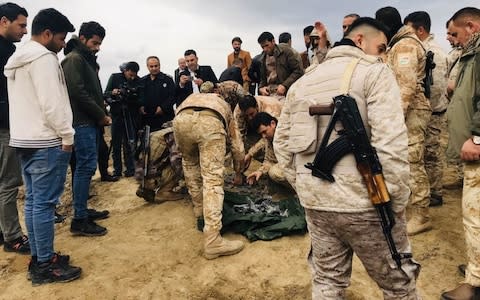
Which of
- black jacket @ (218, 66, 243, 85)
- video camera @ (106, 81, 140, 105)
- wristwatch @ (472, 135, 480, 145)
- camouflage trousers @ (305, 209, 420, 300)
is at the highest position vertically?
black jacket @ (218, 66, 243, 85)

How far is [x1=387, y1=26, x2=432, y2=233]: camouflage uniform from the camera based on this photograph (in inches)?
136

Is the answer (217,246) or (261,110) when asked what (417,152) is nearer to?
(261,110)

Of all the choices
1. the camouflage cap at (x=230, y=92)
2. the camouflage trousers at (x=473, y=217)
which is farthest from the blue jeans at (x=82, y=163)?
the camouflage trousers at (x=473, y=217)

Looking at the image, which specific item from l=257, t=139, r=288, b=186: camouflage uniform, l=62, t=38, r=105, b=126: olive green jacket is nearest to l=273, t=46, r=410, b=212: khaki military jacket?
l=257, t=139, r=288, b=186: camouflage uniform

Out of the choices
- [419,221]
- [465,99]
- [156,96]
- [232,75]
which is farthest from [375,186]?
[232,75]

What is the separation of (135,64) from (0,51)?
3.10 m

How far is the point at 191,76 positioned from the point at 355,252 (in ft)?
17.5

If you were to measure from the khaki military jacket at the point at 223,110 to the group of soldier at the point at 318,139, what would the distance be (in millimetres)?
14

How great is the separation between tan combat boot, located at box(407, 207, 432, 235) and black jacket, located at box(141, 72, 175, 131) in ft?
14.3

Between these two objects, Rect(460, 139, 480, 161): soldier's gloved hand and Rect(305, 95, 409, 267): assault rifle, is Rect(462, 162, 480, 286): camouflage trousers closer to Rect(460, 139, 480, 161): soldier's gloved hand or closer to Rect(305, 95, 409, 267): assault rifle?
Rect(460, 139, 480, 161): soldier's gloved hand

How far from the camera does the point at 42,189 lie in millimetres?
3039

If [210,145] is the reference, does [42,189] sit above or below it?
below

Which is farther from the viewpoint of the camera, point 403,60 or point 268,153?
point 268,153

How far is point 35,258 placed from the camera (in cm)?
324
